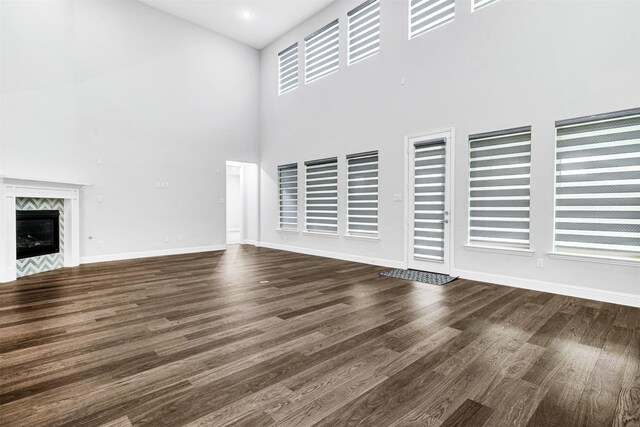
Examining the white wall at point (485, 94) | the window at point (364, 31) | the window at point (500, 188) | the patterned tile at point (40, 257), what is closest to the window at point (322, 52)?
the white wall at point (485, 94)

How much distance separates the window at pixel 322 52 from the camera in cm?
682

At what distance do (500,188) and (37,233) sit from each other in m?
7.26

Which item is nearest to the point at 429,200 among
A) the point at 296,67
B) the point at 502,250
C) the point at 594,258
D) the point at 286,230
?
the point at 502,250

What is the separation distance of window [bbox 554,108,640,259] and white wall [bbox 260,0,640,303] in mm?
141

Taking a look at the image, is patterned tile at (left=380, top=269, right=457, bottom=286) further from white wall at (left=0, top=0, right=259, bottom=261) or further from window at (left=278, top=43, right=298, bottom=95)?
window at (left=278, top=43, right=298, bottom=95)

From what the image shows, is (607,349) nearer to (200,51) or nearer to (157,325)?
(157,325)

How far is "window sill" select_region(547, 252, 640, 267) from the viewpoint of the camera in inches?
136

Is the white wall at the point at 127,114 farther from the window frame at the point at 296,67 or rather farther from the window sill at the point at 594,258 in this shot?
the window sill at the point at 594,258

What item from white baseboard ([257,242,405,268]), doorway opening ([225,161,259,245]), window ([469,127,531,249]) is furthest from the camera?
doorway opening ([225,161,259,245])

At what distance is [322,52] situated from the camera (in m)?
7.14

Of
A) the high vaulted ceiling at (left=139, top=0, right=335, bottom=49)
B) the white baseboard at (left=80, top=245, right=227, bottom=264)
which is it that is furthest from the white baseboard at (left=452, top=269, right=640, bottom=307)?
the high vaulted ceiling at (left=139, top=0, right=335, bottom=49)

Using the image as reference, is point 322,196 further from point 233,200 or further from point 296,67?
point 233,200

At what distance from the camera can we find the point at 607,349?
241 centimetres

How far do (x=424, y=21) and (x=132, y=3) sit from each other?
5.89 metres
